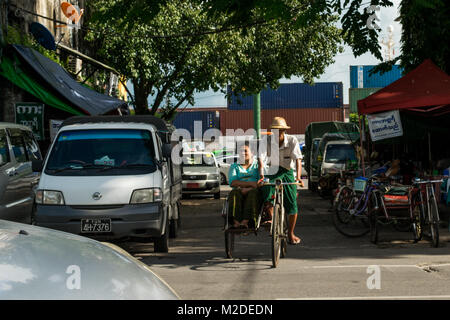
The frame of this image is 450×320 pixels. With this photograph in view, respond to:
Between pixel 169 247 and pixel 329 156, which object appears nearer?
pixel 169 247

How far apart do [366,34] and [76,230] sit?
586 cm

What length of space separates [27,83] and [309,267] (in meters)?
9.50

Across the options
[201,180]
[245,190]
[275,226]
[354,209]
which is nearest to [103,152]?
[245,190]

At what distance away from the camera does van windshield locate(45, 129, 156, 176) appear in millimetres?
9690

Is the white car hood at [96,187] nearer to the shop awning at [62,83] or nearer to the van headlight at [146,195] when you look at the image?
the van headlight at [146,195]

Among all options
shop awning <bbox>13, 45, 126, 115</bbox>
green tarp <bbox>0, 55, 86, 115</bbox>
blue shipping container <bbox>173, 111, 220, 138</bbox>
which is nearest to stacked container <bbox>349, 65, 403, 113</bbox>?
blue shipping container <bbox>173, 111, 220, 138</bbox>

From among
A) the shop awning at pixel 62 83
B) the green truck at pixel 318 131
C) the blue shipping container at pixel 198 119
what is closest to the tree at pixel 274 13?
the shop awning at pixel 62 83

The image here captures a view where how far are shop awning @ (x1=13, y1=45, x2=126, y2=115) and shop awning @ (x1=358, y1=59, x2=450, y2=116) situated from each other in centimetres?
672

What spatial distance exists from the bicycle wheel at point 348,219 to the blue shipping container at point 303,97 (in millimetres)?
69218

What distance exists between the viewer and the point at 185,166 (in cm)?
2298

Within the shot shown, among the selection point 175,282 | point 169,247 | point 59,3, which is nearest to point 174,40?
point 59,3

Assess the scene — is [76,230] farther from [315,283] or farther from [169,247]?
[315,283]

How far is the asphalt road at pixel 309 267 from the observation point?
22.2ft

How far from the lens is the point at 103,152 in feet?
32.8
